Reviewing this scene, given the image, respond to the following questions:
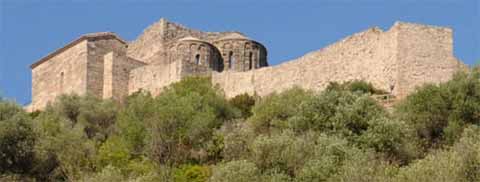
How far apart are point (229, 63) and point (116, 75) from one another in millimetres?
4583

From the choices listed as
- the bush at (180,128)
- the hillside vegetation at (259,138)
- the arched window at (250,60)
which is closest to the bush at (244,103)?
the hillside vegetation at (259,138)

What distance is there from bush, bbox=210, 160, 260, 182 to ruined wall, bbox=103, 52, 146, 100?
18.6 m

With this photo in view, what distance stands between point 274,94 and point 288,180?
1160cm

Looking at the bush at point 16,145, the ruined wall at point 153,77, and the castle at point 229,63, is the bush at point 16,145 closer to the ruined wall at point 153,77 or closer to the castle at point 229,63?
the castle at point 229,63

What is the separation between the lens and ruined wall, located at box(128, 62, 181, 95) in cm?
4469

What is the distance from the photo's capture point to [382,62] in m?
37.3

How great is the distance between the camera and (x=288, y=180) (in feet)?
91.3

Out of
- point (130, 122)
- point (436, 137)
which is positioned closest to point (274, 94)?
point (130, 122)

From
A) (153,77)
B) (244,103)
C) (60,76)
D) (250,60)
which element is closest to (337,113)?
(244,103)

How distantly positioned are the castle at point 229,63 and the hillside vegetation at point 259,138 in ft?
4.37

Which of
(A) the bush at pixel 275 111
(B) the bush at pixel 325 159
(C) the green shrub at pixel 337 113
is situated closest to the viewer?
(B) the bush at pixel 325 159

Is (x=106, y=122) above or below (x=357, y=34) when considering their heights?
below

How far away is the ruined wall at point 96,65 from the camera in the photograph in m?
46.4

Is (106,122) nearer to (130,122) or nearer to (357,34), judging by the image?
(130,122)
